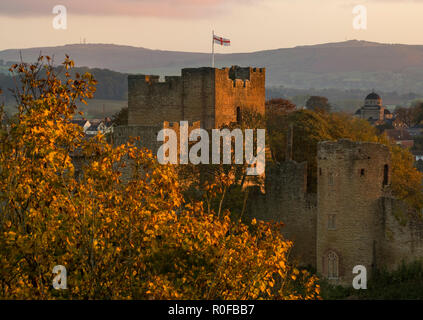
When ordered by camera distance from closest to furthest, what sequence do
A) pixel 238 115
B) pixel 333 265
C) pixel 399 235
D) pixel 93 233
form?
pixel 93 233
pixel 399 235
pixel 333 265
pixel 238 115

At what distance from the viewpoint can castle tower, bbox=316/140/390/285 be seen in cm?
3466

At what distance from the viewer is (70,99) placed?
21203 mm

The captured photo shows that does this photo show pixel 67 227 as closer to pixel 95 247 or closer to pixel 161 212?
pixel 95 247

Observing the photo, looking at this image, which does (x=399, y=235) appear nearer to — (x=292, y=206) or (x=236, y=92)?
(x=292, y=206)

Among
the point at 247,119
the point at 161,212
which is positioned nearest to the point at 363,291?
the point at 247,119

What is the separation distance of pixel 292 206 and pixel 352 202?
391 centimetres

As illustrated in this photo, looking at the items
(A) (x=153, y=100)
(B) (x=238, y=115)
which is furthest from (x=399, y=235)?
(A) (x=153, y=100)

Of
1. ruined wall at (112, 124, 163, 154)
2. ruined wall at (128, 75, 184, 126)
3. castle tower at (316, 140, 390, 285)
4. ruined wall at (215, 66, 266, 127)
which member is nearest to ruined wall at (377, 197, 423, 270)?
castle tower at (316, 140, 390, 285)

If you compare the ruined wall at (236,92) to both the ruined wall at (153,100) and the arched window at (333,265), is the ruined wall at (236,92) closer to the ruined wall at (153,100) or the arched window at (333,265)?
the ruined wall at (153,100)

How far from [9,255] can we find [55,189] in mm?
2170

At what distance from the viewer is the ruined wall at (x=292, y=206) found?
124 ft

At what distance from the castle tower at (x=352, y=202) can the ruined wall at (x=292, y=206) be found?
2.24m

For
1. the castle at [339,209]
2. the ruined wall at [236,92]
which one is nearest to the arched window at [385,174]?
the castle at [339,209]

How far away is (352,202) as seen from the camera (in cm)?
3484
